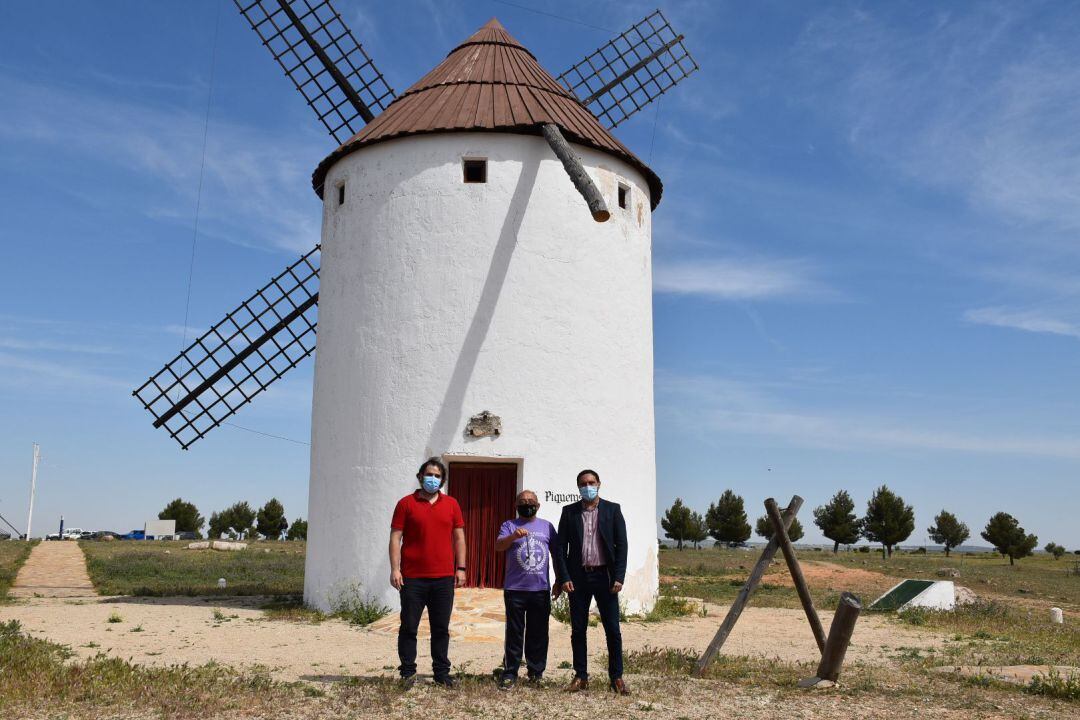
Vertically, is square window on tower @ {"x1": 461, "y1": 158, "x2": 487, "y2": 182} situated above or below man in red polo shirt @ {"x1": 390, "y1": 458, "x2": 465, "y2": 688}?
above

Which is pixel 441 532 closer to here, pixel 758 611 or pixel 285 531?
pixel 758 611

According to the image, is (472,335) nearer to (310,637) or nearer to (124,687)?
(310,637)

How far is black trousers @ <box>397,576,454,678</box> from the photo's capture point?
668 centimetres

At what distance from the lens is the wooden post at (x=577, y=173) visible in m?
10.3

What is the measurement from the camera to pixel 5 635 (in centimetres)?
864

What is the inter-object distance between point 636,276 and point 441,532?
677 cm

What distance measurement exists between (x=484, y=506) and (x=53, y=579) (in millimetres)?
12617

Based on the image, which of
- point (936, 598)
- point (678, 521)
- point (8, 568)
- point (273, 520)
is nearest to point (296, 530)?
point (273, 520)

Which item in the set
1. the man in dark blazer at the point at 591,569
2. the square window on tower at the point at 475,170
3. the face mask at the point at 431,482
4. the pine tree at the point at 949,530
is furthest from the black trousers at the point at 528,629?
the pine tree at the point at 949,530

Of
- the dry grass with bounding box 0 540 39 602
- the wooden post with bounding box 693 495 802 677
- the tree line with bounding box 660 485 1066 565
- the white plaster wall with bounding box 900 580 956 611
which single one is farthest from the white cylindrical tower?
the tree line with bounding box 660 485 1066 565

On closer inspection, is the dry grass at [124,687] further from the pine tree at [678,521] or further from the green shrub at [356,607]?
the pine tree at [678,521]

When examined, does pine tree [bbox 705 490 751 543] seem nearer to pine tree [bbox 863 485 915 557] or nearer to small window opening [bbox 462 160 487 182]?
pine tree [bbox 863 485 915 557]

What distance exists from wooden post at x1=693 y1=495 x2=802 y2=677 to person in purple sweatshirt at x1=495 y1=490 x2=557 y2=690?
1609 mm

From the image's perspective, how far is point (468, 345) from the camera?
11469 millimetres
